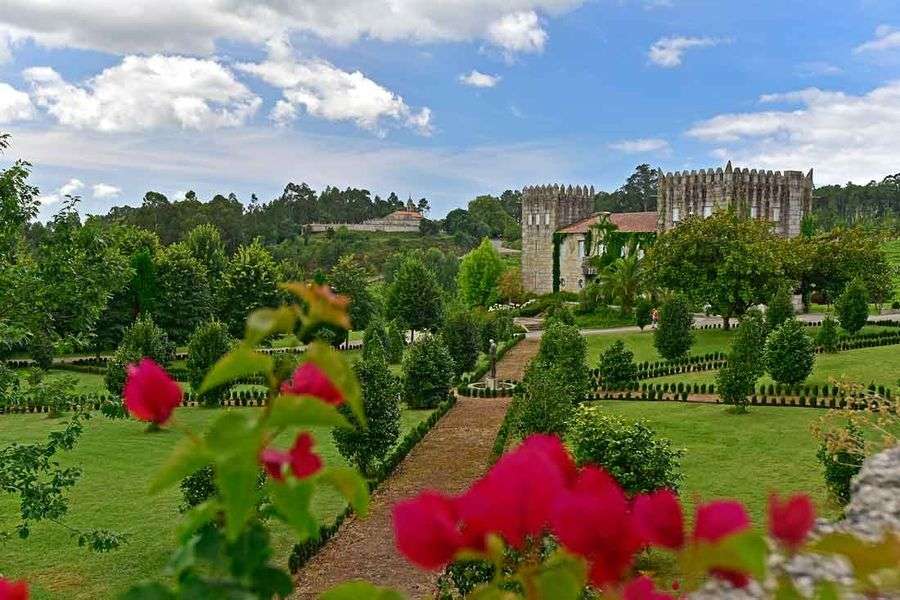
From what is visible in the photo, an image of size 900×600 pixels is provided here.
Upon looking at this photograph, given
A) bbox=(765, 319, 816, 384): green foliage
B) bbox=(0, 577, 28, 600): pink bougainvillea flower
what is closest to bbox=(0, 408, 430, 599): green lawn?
bbox=(0, 577, 28, 600): pink bougainvillea flower

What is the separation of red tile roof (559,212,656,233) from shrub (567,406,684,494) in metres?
34.8

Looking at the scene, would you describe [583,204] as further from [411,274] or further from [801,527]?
[801,527]

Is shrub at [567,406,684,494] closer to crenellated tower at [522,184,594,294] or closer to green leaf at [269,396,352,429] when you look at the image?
green leaf at [269,396,352,429]

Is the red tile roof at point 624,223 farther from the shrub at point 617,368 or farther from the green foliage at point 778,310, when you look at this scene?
the shrub at point 617,368

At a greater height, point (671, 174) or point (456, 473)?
point (671, 174)

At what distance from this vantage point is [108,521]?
1276cm

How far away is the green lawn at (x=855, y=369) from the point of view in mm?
20656

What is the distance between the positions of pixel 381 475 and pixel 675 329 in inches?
541

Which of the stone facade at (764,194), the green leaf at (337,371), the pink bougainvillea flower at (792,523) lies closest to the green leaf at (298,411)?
the green leaf at (337,371)

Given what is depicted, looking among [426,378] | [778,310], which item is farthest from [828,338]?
[426,378]

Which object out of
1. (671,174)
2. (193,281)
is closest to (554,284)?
(671,174)

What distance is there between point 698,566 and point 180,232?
227ft

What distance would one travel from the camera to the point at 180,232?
65.6 metres

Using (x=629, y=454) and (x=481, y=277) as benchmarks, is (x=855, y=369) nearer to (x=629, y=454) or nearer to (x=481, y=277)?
(x=629, y=454)
